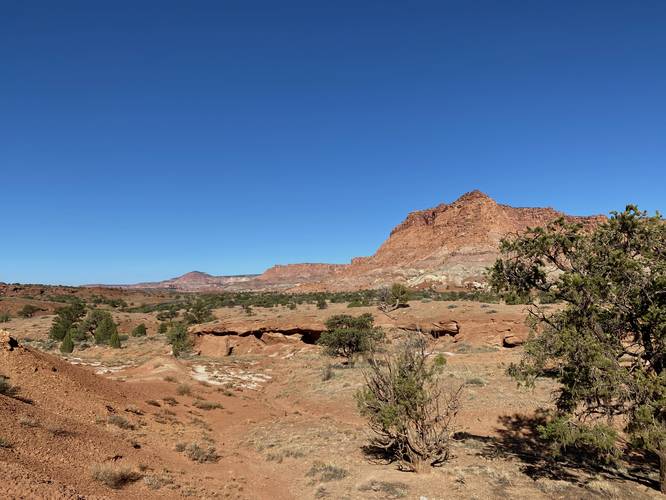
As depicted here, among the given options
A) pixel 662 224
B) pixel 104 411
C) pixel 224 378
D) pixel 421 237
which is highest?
pixel 421 237

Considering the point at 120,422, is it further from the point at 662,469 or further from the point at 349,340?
the point at 349,340

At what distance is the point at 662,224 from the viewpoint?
7781 mm

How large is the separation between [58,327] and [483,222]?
101350 millimetres

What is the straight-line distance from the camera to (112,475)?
25.4 ft

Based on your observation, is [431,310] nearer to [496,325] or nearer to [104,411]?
[496,325]

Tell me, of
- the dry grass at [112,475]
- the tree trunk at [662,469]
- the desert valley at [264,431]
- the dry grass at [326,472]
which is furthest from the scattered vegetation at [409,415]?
the dry grass at [112,475]

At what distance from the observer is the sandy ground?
8.23 m

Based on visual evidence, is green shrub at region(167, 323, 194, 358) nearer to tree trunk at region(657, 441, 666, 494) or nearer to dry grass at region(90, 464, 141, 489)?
dry grass at region(90, 464, 141, 489)

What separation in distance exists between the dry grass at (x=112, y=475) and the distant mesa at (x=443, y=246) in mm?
74401

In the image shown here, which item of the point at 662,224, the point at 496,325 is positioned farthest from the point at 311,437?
the point at 496,325

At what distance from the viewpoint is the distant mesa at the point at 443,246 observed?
88.4m

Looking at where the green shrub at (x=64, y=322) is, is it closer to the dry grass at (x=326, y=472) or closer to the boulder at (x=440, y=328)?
the boulder at (x=440, y=328)

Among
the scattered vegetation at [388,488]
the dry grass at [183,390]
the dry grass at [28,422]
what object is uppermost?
the dry grass at [28,422]

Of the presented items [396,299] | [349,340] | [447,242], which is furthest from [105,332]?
[447,242]
